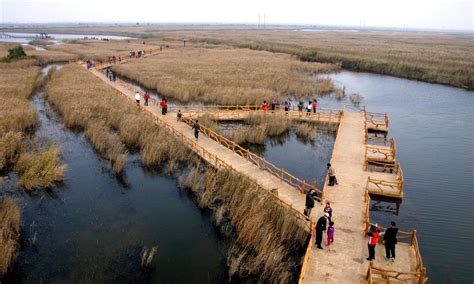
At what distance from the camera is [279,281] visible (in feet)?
43.2

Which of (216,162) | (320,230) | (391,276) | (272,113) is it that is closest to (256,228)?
(320,230)

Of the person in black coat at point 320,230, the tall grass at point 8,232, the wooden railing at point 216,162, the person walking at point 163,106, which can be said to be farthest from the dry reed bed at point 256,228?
the person walking at point 163,106

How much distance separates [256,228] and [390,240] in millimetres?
5195

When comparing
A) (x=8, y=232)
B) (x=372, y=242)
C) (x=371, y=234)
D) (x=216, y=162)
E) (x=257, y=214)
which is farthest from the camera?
(x=216, y=162)

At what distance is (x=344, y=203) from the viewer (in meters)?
17.0

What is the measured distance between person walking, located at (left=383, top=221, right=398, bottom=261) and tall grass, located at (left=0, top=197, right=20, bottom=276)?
13.8m

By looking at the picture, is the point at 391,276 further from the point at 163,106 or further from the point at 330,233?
the point at 163,106

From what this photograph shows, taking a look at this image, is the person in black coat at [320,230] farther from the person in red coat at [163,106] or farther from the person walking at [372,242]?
the person in red coat at [163,106]

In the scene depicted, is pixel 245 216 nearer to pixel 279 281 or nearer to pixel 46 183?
pixel 279 281

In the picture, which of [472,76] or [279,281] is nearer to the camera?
[279,281]

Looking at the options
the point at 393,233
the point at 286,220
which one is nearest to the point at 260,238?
the point at 286,220

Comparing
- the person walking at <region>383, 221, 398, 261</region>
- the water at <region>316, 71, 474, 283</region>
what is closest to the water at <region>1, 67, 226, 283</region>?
the person walking at <region>383, 221, 398, 261</region>

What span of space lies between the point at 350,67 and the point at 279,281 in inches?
2614

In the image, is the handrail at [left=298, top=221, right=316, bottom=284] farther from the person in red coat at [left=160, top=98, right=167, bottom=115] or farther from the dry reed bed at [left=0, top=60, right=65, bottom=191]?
the person in red coat at [left=160, top=98, right=167, bottom=115]
